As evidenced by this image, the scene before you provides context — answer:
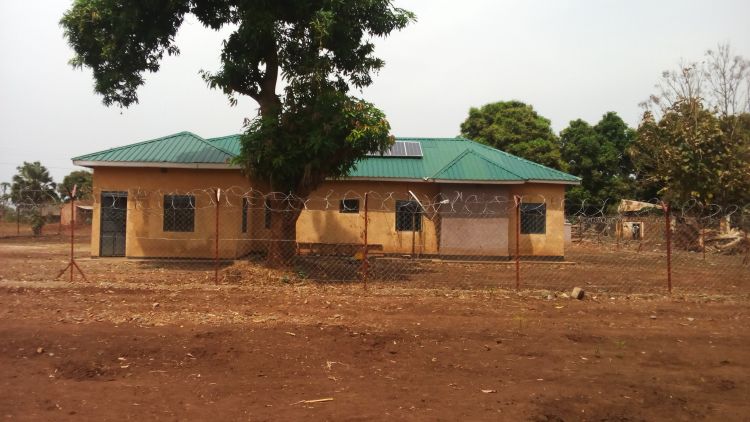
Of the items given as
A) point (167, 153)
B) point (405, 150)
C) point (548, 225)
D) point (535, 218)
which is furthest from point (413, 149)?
point (167, 153)

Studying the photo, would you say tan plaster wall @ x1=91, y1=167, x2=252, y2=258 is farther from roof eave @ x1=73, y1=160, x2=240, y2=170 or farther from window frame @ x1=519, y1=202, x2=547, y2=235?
window frame @ x1=519, y1=202, x2=547, y2=235

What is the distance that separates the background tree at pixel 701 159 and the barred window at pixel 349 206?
15621mm

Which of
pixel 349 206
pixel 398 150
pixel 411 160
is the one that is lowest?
pixel 349 206

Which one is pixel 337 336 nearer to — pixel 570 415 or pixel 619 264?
pixel 570 415

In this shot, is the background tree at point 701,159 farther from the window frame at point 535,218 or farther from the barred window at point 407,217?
the barred window at point 407,217

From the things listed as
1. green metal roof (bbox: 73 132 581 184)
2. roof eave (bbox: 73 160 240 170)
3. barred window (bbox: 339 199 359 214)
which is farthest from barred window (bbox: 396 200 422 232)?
roof eave (bbox: 73 160 240 170)

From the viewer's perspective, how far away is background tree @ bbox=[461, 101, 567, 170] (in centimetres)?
3409

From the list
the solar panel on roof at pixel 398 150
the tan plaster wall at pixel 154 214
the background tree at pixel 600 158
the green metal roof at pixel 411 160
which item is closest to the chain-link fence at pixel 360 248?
the tan plaster wall at pixel 154 214

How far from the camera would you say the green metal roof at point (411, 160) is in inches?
653

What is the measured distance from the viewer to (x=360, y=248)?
18.7 metres

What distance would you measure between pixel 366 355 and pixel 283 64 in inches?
325

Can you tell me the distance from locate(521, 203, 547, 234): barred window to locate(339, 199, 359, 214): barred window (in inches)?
242

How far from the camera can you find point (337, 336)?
6914 millimetres

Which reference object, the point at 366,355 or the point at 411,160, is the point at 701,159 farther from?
the point at 366,355
